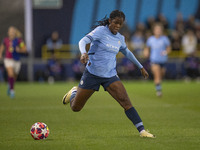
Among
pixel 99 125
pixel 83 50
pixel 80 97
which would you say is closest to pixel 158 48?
pixel 99 125

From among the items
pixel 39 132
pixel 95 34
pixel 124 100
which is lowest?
pixel 39 132

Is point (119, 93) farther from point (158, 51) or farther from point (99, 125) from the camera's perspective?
point (158, 51)

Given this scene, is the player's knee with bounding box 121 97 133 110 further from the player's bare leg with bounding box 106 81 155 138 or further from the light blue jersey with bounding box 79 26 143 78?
the light blue jersey with bounding box 79 26 143 78

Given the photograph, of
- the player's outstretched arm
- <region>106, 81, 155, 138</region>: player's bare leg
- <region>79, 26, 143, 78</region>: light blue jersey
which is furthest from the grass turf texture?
the player's outstretched arm

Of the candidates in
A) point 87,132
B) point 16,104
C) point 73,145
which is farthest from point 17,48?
point 73,145

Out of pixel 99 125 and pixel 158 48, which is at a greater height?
pixel 99 125

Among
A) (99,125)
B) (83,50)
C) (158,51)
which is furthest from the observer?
(158,51)

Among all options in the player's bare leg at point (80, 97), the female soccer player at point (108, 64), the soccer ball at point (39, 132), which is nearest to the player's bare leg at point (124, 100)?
the female soccer player at point (108, 64)

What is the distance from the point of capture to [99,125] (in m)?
10.3

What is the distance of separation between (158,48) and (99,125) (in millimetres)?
9390

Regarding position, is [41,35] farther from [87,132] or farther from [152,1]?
[87,132]

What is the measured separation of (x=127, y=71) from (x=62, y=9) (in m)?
6.41

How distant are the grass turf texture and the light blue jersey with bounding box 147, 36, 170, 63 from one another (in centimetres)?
316

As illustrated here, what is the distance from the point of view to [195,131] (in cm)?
932
